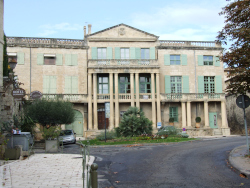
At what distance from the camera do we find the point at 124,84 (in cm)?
A: 3566

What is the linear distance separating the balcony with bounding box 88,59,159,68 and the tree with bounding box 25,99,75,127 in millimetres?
11393

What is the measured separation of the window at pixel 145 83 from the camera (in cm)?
3594

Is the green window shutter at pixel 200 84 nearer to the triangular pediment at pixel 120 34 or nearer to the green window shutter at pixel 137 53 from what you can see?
the triangular pediment at pixel 120 34

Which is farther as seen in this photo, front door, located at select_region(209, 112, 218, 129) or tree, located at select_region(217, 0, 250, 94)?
front door, located at select_region(209, 112, 218, 129)

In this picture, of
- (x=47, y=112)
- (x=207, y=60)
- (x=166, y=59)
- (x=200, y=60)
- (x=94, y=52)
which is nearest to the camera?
(x=47, y=112)

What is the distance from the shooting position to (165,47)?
120 feet

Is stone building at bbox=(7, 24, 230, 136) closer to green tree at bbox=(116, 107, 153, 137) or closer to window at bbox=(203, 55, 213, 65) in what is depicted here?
window at bbox=(203, 55, 213, 65)

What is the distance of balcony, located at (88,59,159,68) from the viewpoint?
34.0m

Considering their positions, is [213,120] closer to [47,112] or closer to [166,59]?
[166,59]

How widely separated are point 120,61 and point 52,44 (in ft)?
24.8

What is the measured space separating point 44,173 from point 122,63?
2502 cm

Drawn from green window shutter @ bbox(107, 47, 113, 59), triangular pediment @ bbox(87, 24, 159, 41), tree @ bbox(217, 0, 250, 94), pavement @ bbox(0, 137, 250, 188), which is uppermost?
Result: triangular pediment @ bbox(87, 24, 159, 41)

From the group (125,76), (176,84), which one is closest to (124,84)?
(125,76)

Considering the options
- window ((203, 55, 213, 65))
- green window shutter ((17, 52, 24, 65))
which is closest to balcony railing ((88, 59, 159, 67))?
window ((203, 55, 213, 65))
